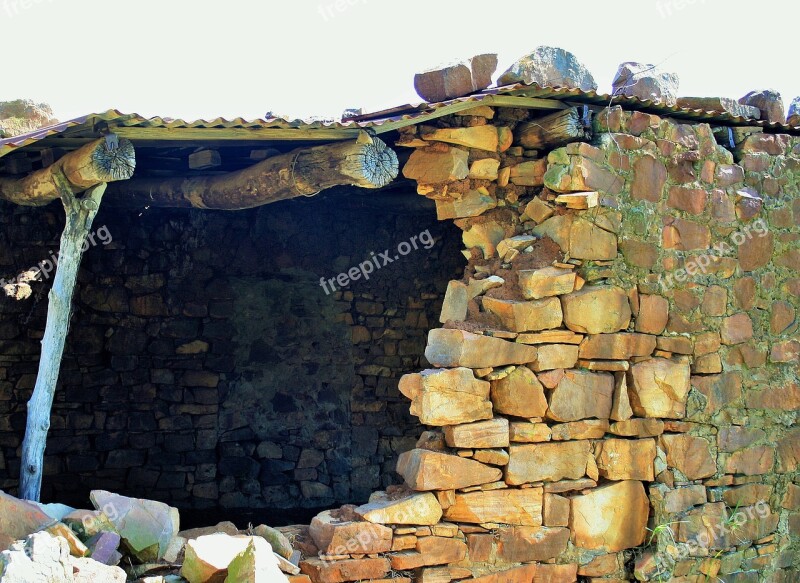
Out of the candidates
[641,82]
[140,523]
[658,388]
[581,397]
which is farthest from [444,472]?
[641,82]

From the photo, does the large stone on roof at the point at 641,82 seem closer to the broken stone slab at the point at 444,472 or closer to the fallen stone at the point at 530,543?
the broken stone slab at the point at 444,472

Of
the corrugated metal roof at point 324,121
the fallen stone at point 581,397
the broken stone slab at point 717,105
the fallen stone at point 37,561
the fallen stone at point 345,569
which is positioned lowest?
the fallen stone at point 345,569

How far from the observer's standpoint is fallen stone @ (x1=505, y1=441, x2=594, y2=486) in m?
4.97

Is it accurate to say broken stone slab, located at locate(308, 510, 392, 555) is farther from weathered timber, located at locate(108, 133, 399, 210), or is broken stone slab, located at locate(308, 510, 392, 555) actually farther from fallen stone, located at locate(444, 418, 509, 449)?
weathered timber, located at locate(108, 133, 399, 210)

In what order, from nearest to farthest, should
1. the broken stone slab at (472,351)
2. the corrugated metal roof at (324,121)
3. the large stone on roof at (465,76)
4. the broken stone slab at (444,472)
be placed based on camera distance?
1. the corrugated metal roof at (324,121)
2. the broken stone slab at (444,472)
3. the broken stone slab at (472,351)
4. the large stone on roof at (465,76)

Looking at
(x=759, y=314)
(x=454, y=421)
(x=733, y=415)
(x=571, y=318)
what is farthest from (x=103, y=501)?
(x=759, y=314)

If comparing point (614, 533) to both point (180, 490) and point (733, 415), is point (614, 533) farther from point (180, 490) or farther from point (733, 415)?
point (180, 490)

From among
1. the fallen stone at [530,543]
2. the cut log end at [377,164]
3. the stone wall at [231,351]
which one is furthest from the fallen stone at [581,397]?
the stone wall at [231,351]

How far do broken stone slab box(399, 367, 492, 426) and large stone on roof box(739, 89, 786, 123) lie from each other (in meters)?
2.83

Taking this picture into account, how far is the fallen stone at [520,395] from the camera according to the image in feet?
16.4

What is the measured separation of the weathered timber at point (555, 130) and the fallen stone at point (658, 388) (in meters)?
1.36

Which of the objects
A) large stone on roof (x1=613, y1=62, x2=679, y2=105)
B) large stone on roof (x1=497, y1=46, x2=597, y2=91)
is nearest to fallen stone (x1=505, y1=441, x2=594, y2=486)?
large stone on roof (x1=497, y1=46, x2=597, y2=91)

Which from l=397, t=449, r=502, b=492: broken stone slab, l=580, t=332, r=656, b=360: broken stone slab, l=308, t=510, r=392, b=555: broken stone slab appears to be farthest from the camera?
l=580, t=332, r=656, b=360: broken stone slab

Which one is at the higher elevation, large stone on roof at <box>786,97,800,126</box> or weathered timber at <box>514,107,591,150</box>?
large stone on roof at <box>786,97,800,126</box>
